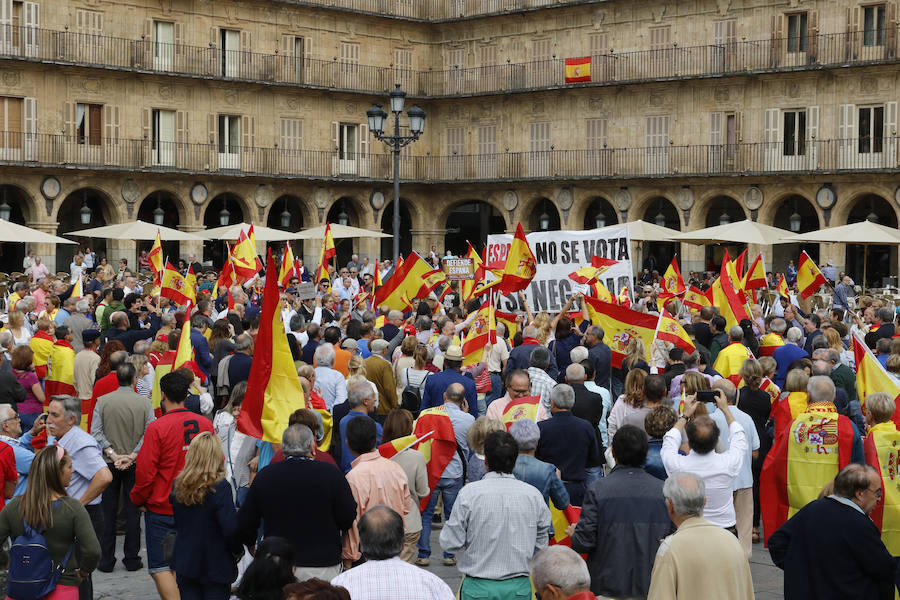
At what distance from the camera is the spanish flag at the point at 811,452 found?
8.87m

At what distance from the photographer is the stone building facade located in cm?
3675

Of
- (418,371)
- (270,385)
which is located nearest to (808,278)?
(418,371)

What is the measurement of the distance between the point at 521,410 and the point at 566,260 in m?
8.67

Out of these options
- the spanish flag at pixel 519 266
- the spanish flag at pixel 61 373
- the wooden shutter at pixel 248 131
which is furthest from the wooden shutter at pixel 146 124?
the spanish flag at pixel 61 373

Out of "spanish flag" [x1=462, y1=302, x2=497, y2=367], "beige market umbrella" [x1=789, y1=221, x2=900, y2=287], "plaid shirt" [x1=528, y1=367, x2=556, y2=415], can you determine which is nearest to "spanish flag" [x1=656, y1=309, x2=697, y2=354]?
"spanish flag" [x1=462, y1=302, x2=497, y2=367]

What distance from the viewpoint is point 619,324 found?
14.0 m

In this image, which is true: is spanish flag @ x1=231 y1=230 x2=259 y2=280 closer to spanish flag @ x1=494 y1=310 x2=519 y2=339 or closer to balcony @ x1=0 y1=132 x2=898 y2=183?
spanish flag @ x1=494 y1=310 x2=519 y2=339

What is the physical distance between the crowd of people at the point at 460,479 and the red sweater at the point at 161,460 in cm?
1

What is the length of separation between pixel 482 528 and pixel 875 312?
11561 millimetres

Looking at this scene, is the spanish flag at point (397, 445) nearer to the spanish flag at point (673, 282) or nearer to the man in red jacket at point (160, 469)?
the man in red jacket at point (160, 469)

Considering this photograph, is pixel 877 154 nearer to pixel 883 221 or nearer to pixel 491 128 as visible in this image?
pixel 883 221

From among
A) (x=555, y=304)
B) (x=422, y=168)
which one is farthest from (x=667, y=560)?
(x=422, y=168)

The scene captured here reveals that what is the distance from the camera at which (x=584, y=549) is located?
6.95 m

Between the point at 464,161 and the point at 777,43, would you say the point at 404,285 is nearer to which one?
the point at 777,43
